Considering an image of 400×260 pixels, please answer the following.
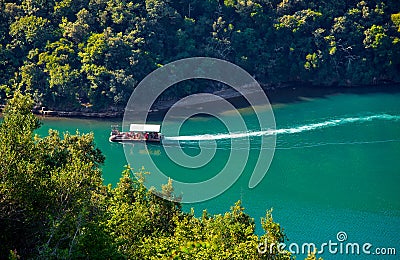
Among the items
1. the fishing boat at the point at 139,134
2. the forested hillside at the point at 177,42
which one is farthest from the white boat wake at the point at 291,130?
the forested hillside at the point at 177,42

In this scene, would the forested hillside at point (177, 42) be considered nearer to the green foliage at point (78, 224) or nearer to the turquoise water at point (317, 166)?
the turquoise water at point (317, 166)

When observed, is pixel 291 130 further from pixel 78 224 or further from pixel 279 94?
pixel 78 224

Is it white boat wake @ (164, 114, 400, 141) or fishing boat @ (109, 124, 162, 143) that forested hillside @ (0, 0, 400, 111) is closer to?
fishing boat @ (109, 124, 162, 143)

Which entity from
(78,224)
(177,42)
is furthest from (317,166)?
(78,224)

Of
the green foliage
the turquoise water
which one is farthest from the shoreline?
the green foliage

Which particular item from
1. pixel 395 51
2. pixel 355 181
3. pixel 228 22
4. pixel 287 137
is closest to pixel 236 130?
pixel 287 137

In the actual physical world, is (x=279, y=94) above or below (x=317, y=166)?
above
